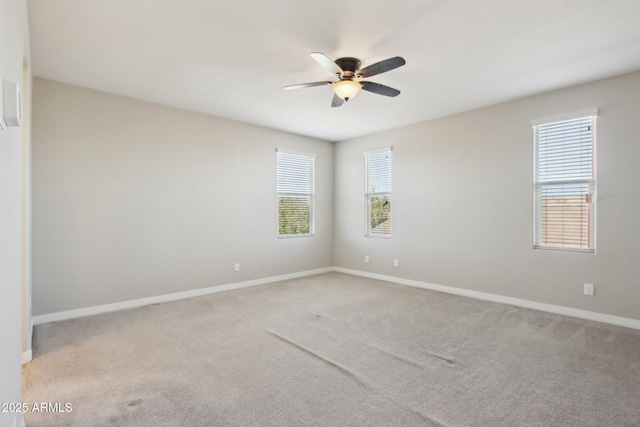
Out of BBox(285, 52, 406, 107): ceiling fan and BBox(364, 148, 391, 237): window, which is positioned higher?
BBox(285, 52, 406, 107): ceiling fan

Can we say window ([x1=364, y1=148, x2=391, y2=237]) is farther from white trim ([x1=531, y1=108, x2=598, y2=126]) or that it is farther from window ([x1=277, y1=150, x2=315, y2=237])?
white trim ([x1=531, y1=108, x2=598, y2=126])

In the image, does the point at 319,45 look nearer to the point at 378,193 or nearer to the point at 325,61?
the point at 325,61

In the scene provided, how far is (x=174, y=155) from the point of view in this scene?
459cm

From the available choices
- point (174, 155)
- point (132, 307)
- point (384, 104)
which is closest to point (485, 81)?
point (384, 104)

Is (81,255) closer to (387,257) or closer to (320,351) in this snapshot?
(320,351)

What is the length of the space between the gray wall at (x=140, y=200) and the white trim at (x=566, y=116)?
3.85 metres

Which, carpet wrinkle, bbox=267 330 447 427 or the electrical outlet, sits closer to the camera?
carpet wrinkle, bbox=267 330 447 427

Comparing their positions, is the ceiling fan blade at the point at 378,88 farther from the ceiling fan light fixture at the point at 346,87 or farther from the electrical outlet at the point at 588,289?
the electrical outlet at the point at 588,289

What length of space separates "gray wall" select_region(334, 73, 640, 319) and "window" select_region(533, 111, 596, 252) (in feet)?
0.32

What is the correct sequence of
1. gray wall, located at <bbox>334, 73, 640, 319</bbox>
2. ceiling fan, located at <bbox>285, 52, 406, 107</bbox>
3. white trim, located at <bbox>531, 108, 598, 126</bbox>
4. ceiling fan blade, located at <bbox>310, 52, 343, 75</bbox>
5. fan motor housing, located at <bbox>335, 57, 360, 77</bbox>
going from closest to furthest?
1. ceiling fan blade, located at <bbox>310, 52, 343, 75</bbox>
2. ceiling fan, located at <bbox>285, 52, 406, 107</bbox>
3. fan motor housing, located at <bbox>335, 57, 360, 77</bbox>
4. gray wall, located at <bbox>334, 73, 640, 319</bbox>
5. white trim, located at <bbox>531, 108, 598, 126</bbox>

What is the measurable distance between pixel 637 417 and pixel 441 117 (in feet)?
13.6

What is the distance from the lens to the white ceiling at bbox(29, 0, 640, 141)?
2412mm

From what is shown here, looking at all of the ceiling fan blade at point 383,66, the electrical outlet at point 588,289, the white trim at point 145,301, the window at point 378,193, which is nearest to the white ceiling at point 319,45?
the ceiling fan blade at point 383,66

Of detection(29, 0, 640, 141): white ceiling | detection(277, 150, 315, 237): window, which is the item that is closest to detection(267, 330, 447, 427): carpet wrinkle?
detection(29, 0, 640, 141): white ceiling
